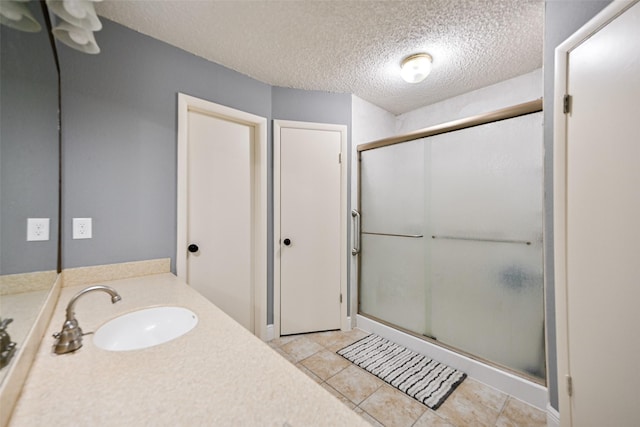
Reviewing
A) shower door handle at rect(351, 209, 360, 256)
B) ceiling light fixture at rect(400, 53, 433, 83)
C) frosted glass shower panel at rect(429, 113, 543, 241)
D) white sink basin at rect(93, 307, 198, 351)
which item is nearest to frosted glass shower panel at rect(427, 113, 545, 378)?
frosted glass shower panel at rect(429, 113, 543, 241)

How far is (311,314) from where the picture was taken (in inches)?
95.6

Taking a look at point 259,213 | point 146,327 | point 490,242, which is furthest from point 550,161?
point 146,327

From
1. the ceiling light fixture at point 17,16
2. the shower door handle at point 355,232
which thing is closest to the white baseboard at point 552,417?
the shower door handle at point 355,232

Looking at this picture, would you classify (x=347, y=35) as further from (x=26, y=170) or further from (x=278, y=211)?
(x=26, y=170)

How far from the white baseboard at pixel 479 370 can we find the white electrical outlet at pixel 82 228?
2.34 meters

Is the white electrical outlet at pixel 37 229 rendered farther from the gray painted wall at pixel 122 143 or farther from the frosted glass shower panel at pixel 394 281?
the frosted glass shower panel at pixel 394 281

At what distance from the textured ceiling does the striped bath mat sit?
235cm

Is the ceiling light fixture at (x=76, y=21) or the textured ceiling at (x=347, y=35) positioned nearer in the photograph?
the ceiling light fixture at (x=76, y=21)

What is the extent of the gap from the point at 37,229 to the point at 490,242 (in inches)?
94.2

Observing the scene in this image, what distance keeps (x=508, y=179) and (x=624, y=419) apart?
1.26 meters

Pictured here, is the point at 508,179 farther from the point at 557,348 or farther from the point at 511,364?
the point at 511,364

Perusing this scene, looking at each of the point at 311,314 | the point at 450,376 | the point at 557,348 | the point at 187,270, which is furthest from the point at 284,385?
the point at 311,314

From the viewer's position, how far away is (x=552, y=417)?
1302 mm

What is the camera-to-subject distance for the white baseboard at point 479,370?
1546 mm
